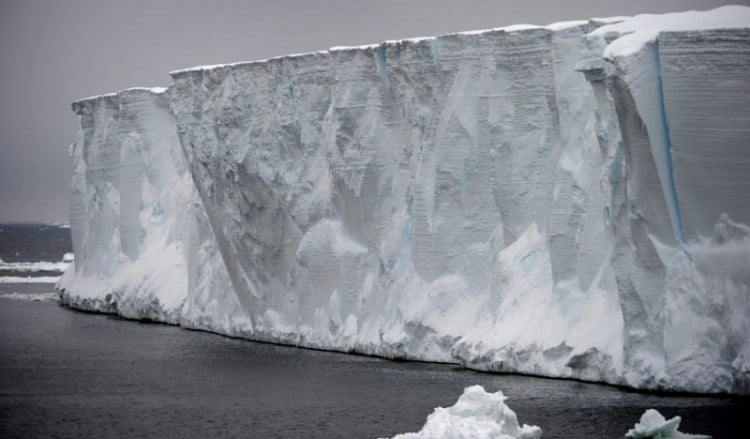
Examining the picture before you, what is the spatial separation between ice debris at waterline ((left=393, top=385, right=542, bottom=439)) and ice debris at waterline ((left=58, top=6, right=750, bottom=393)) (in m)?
3.43

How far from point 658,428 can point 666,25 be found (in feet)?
18.1

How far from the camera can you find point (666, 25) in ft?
56.8

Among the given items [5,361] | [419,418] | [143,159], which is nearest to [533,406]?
[419,418]

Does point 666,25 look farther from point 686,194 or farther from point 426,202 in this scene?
point 426,202

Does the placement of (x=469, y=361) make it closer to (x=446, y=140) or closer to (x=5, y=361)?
(x=446, y=140)

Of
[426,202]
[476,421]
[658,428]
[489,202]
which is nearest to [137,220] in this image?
[426,202]

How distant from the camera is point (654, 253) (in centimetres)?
1733

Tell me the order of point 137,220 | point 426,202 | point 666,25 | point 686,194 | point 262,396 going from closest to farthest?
point 686,194 → point 666,25 → point 262,396 → point 426,202 → point 137,220

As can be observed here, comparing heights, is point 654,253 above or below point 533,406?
above

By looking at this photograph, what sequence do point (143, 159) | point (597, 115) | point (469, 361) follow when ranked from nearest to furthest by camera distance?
1. point (597, 115)
2. point (469, 361)
3. point (143, 159)

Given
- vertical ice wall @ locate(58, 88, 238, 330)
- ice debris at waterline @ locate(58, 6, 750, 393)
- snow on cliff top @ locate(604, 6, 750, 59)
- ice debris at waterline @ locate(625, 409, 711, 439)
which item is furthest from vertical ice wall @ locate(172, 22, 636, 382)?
ice debris at waterline @ locate(625, 409, 711, 439)

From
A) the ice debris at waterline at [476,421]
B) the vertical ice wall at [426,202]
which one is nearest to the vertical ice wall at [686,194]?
the vertical ice wall at [426,202]

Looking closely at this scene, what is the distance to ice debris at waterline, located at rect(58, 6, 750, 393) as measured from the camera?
16.9 m

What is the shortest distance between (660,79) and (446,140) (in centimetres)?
503
